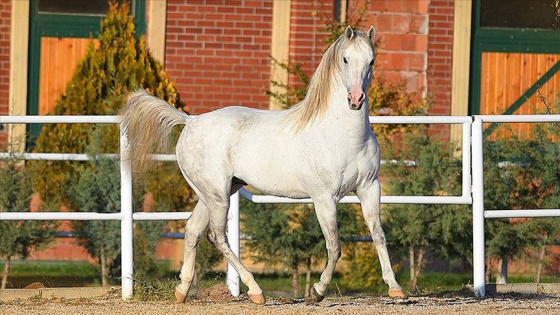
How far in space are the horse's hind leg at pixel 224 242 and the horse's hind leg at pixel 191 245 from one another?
0.12 meters

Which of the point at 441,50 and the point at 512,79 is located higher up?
the point at 441,50

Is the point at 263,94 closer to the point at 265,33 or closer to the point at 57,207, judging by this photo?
the point at 265,33

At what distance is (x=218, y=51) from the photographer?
1380cm

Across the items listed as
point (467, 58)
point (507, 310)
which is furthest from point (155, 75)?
point (507, 310)

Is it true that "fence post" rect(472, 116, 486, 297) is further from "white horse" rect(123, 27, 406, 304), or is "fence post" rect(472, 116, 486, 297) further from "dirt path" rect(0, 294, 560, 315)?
"white horse" rect(123, 27, 406, 304)

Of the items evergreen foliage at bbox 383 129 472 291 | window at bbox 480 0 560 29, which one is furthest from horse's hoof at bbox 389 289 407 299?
window at bbox 480 0 560 29

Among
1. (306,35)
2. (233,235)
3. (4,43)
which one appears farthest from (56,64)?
(233,235)

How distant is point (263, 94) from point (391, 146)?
3350 millimetres

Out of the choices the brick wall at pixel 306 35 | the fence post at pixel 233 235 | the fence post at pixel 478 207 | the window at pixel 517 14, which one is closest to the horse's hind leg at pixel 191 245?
the fence post at pixel 233 235

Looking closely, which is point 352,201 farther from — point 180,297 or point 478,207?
point 180,297

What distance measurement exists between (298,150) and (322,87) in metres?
0.40

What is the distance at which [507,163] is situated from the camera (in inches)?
401

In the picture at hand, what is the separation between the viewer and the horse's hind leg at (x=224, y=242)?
25.6 ft

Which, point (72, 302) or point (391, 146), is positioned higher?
point (391, 146)
